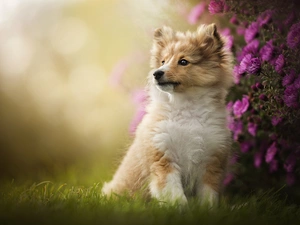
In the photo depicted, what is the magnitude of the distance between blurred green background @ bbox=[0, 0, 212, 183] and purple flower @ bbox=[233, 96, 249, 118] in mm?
1638

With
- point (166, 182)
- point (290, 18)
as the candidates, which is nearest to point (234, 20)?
point (290, 18)

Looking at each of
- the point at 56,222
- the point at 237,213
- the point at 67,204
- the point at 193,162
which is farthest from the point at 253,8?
the point at 56,222

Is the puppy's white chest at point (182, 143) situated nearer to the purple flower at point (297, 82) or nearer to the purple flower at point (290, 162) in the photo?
the purple flower at point (297, 82)

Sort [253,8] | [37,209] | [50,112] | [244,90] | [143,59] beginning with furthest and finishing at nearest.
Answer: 1. [50,112]
2. [143,59]
3. [244,90]
4. [253,8]
5. [37,209]

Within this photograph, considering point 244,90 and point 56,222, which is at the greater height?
point 244,90

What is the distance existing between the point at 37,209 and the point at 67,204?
0.28m

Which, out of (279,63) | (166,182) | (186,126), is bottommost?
(166,182)

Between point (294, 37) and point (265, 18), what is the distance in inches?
19.6

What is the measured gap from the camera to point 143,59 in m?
5.46

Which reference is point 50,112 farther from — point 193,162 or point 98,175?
point 193,162

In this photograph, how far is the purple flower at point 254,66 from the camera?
3920 millimetres

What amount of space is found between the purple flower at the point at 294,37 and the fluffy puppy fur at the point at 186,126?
48 cm

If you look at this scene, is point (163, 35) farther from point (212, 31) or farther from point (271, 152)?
point (271, 152)

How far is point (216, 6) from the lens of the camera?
4.38 m
